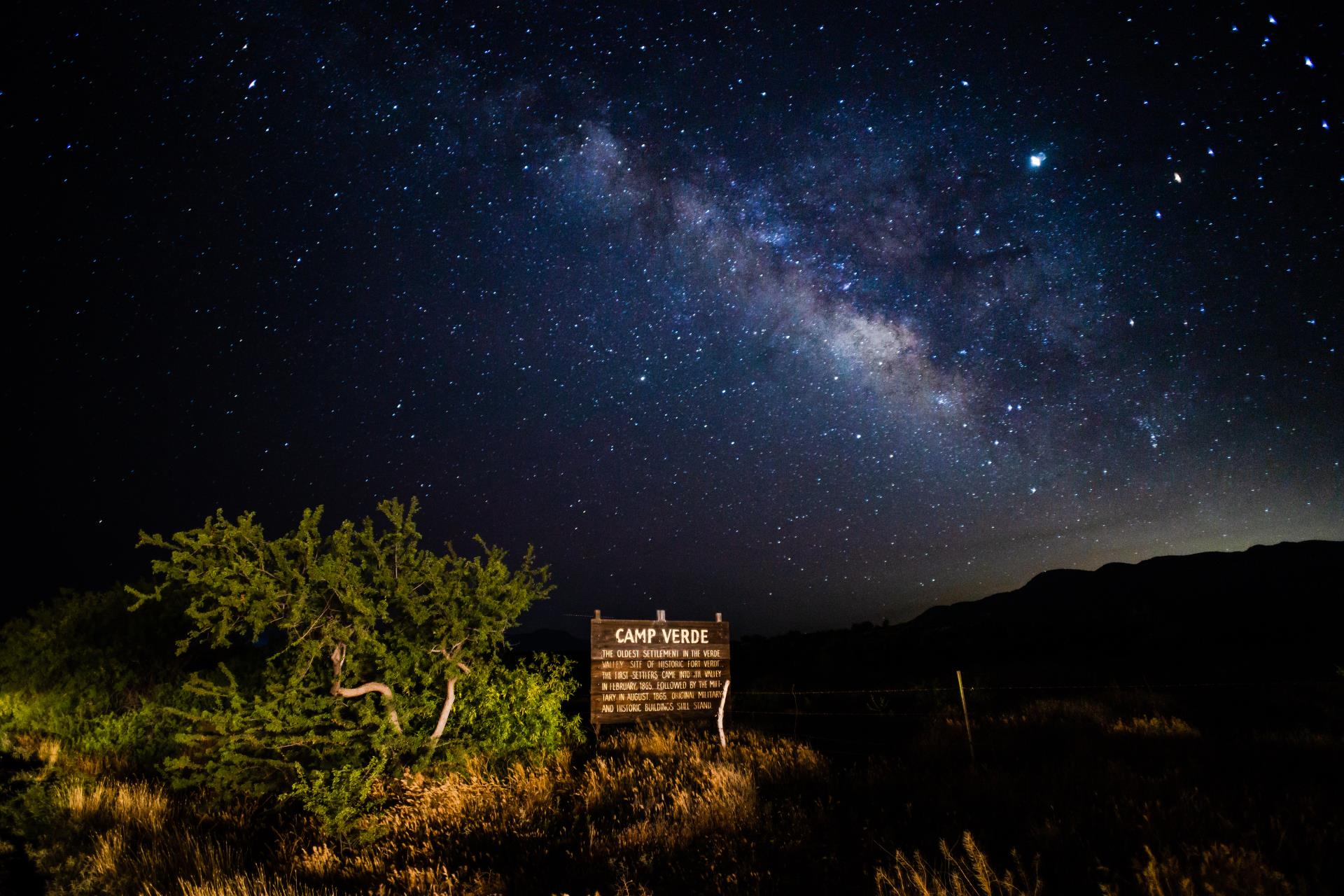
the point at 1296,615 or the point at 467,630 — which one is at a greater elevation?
the point at 467,630

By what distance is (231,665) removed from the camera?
24594 millimetres

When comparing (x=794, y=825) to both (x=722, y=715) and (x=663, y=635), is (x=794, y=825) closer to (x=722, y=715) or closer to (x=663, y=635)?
(x=722, y=715)

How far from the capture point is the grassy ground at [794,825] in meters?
4.98

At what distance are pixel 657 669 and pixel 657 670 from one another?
20 mm

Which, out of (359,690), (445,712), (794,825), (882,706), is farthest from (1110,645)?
(359,690)

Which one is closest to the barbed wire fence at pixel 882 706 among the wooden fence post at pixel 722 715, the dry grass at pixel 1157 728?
the dry grass at pixel 1157 728

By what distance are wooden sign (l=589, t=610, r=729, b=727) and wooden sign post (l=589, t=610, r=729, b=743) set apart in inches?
0.5

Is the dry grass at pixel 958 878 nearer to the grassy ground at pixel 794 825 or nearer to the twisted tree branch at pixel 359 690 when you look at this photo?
the grassy ground at pixel 794 825

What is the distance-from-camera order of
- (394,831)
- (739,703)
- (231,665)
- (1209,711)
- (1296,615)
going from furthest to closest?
(1296,615)
(231,665)
(739,703)
(1209,711)
(394,831)

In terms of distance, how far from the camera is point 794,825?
20.6 feet

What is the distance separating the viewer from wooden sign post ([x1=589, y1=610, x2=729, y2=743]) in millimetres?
12633

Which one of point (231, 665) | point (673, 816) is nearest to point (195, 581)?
point (673, 816)

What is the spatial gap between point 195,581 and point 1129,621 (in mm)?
34878

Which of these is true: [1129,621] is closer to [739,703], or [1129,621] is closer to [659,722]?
[739,703]
